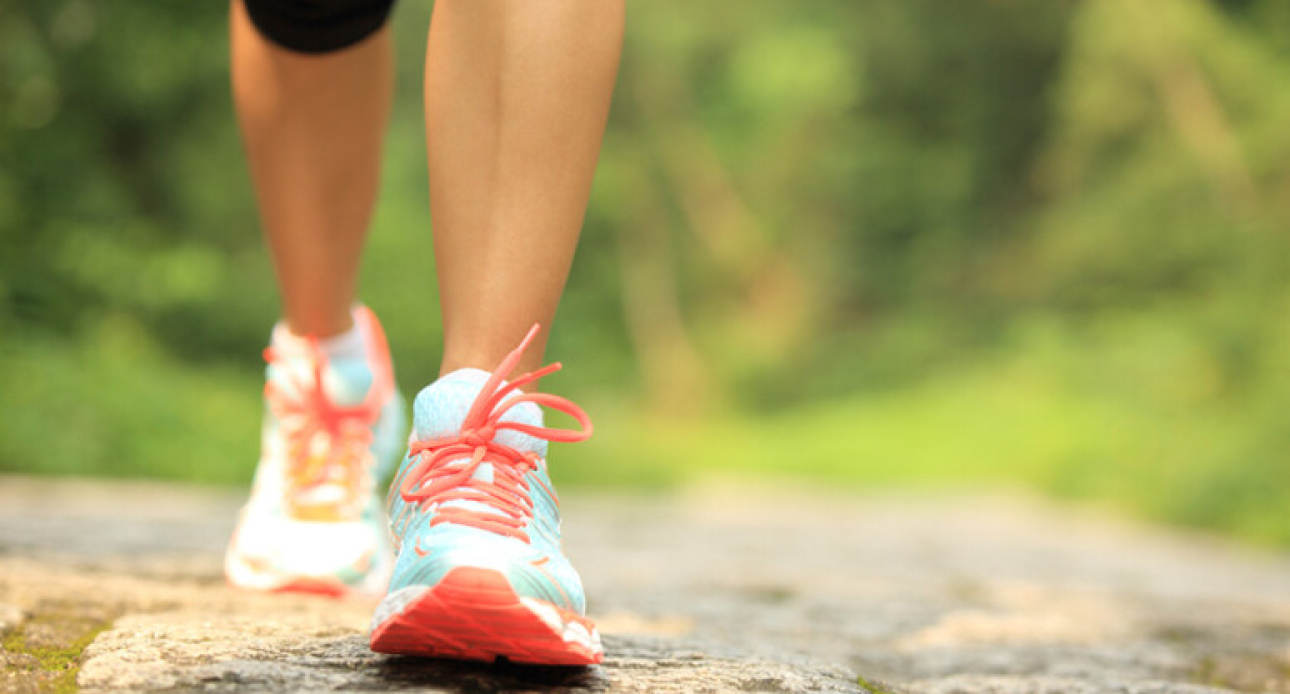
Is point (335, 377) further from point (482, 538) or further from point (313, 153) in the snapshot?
point (482, 538)

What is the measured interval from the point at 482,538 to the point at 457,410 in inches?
5.3

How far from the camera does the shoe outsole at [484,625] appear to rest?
0.91 meters

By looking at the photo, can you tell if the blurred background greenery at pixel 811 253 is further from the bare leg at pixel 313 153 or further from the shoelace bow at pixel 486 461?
the shoelace bow at pixel 486 461

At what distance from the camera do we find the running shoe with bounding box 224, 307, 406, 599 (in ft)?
5.06

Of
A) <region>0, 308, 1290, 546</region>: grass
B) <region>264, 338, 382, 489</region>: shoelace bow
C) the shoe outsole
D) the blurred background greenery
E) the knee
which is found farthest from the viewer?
the blurred background greenery

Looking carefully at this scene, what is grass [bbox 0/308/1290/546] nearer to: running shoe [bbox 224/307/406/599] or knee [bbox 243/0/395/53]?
running shoe [bbox 224/307/406/599]

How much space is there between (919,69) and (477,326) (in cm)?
1859

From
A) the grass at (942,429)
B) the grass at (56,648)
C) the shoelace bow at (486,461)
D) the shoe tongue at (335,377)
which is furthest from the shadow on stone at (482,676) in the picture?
the grass at (942,429)

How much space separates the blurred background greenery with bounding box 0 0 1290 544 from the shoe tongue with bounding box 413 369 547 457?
4.23 meters

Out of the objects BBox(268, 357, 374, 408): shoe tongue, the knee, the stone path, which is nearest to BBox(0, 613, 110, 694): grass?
the stone path

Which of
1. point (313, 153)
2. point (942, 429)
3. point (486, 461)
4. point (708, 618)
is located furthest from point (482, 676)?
point (942, 429)

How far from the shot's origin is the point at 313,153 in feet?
Result: 5.45

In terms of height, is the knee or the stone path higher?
the knee

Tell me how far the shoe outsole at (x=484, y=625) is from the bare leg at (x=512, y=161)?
0.25m
